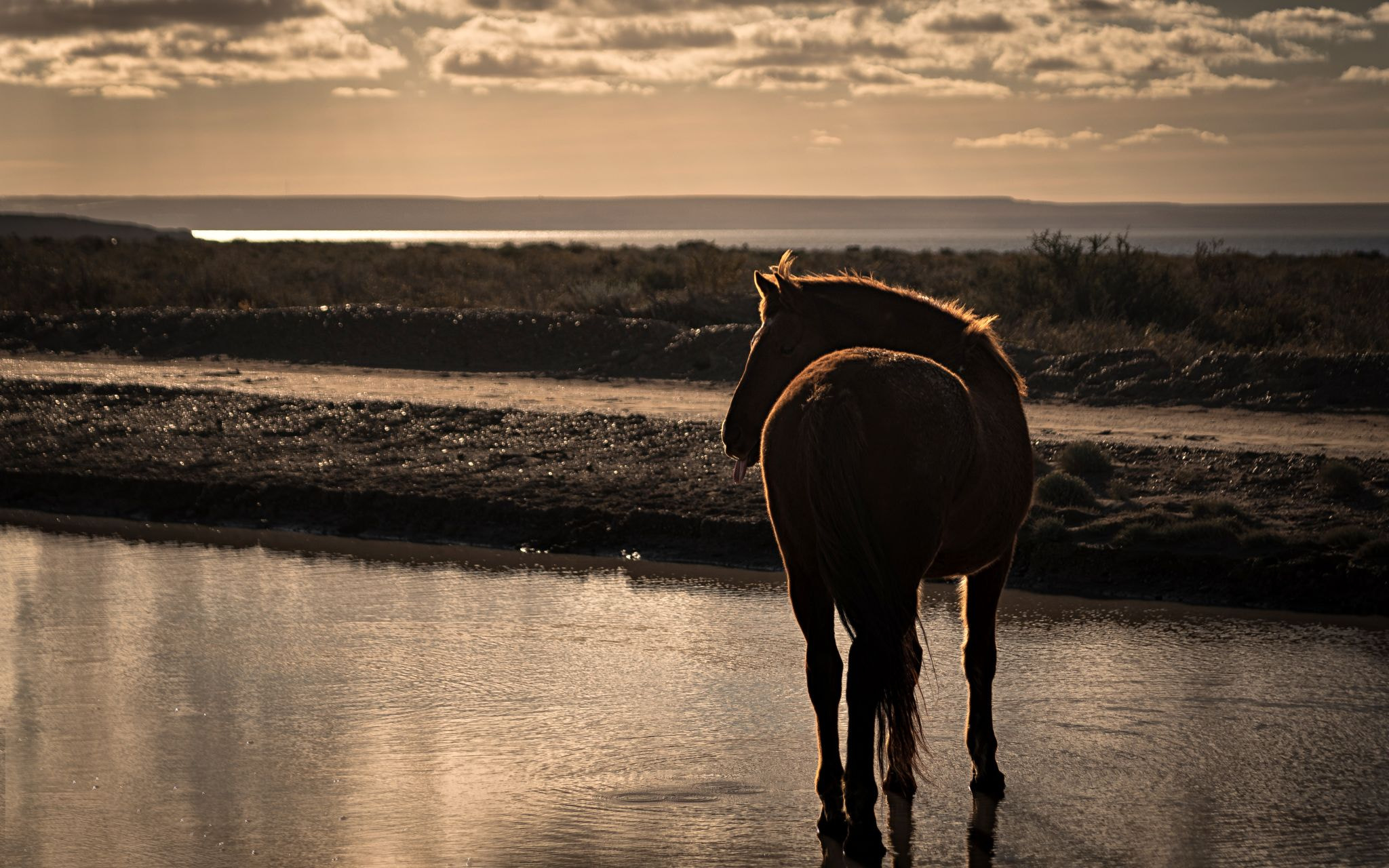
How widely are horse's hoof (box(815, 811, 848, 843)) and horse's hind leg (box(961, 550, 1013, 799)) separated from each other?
29.1 inches

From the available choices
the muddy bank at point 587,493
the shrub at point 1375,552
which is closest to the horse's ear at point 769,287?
the muddy bank at point 587,493

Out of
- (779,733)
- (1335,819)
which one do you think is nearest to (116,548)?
(779,733)

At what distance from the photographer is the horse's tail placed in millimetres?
4363

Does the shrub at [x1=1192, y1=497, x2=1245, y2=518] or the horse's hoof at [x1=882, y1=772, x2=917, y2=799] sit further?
the shrub at [x1=1192, y1=497, x2=1245, y2=518]

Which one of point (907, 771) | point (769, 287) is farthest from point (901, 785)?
point (769, 287)

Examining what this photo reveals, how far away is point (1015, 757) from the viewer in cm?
566

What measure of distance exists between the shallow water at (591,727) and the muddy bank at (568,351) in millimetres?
8886

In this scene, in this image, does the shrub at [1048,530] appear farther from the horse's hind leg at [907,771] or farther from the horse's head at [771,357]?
the horse's head at [771,357]

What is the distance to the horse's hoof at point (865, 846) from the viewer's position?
4.55 meters

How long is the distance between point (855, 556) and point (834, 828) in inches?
45.3

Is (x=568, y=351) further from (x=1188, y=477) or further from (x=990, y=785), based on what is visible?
(x=990, y=785)

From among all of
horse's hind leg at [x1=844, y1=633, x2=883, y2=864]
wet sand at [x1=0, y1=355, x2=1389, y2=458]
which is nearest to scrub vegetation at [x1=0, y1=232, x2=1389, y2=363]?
wet sand at [x1=0, y1=355, x2=1389, y2=458]

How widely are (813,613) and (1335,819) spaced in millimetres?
2134

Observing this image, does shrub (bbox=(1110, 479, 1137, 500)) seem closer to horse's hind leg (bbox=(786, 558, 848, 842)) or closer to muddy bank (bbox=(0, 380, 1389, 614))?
muddy bank (bbox=(0, 380, 1389, 614))
